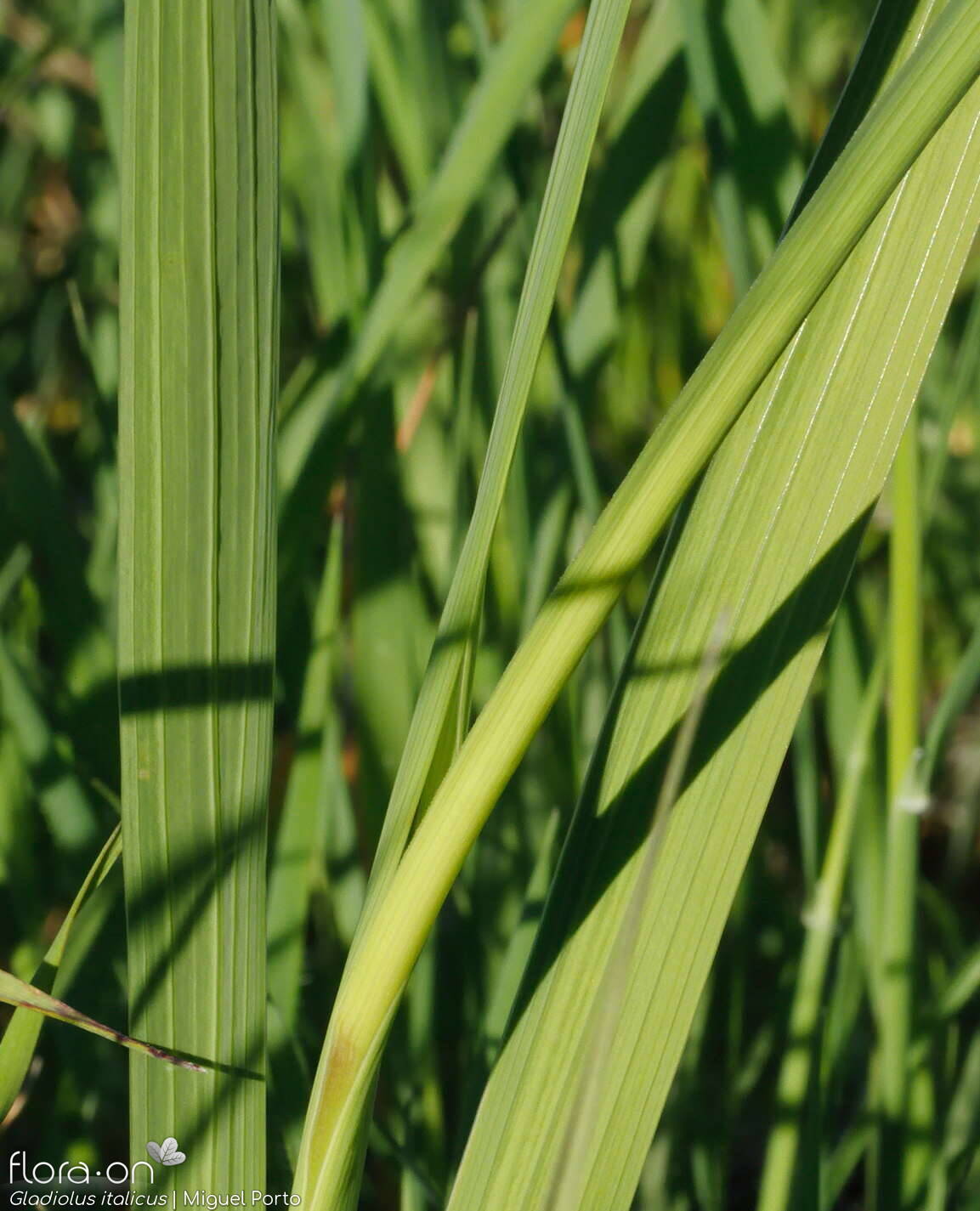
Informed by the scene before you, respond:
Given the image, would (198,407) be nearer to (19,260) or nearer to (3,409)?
(3,409)

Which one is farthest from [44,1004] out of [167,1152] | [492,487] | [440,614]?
[440,614]

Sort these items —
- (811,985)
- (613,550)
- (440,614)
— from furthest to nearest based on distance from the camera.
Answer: (440,614) → (811,985) → (613,550)

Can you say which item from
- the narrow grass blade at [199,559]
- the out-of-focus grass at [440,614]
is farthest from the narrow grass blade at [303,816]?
the narrow grass blade at [199,559]

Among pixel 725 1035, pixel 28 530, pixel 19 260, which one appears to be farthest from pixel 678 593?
pixel 19 260

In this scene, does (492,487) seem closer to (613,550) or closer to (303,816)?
(613,550)

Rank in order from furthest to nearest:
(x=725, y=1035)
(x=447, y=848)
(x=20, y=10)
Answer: (x=20, y=10)
(x=725, y=1035)
(x=447, y=848)

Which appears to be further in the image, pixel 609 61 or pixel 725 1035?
pixel 725 1035

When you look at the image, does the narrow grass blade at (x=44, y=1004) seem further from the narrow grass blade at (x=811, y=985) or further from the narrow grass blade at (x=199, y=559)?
the narrow grass blade at (x=811, y=985)
